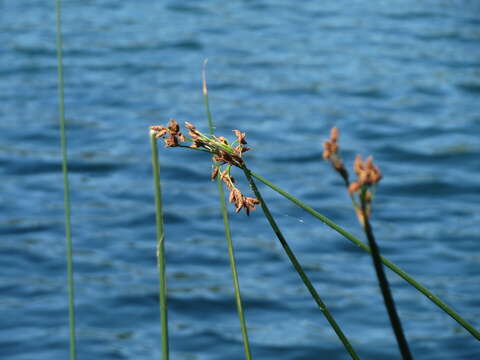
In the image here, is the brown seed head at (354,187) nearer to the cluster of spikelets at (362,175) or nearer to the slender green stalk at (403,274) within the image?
the cluster of spikelets at (362,175)

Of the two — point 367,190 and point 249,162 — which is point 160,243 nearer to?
point 367,190

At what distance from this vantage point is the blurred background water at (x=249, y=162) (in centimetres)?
352

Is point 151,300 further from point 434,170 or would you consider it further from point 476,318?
point 434,170

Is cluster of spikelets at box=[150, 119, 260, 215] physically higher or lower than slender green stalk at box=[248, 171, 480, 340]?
higher

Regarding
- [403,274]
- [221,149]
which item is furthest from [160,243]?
[403,274]

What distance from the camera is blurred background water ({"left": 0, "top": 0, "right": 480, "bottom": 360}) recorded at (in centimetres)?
352

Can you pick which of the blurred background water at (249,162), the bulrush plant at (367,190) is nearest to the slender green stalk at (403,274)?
the bulrush plant at (367,190)

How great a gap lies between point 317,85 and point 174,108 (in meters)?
1.03

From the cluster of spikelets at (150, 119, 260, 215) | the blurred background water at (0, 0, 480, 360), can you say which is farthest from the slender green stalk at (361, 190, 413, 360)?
the blurred background water at (0, 0, 480, 360)

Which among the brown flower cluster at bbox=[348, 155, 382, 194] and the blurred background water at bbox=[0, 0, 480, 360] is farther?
the blurred background water at bbox=[0, 0, 480, 360]

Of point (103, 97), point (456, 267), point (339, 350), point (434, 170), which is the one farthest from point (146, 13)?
point (339, 350)

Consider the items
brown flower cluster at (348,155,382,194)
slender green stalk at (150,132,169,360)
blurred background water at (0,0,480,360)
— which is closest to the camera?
brown flower cluster at (348,155,382,194)

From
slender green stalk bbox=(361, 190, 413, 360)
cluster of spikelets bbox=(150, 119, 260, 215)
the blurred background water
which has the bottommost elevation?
slender green stalk bbox=(361, 190, 413, 360)

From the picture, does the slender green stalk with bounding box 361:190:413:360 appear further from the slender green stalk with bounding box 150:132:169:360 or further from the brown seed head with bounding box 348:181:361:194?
the slender green stalk with bounding box 150:132:169:360
